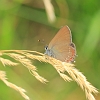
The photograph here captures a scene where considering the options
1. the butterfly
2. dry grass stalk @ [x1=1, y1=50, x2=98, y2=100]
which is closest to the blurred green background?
the butterfly

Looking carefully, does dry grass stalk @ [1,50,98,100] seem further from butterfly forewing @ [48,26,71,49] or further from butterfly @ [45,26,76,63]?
butterfly forewing @ [48,26,71,49]

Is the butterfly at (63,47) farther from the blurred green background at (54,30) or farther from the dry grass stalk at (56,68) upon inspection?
the blurred green background at (54,30)

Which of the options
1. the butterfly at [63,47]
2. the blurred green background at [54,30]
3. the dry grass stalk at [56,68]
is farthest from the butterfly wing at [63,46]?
the blurred green background at [54,30]

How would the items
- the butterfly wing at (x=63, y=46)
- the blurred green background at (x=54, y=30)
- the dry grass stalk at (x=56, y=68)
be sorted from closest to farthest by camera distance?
the dry grass stalk at (x=56, y=68)
the butterfly wing at (x=63, y=46)
the blurred green background at (x=54, y=30)

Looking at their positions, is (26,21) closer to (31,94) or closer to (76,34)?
(76,34)

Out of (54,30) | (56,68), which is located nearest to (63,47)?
(56,68)

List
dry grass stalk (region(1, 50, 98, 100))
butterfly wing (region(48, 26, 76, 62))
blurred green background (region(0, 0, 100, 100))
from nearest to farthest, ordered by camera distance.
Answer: dry grass stalk (region(1, 50, 98, 100))
butterfly wing (region(48, 26, 76, 62))
blurred green background (region(0, 0, 100, 100))

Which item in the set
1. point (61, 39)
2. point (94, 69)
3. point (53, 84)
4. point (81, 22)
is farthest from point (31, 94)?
point (61, 39)
